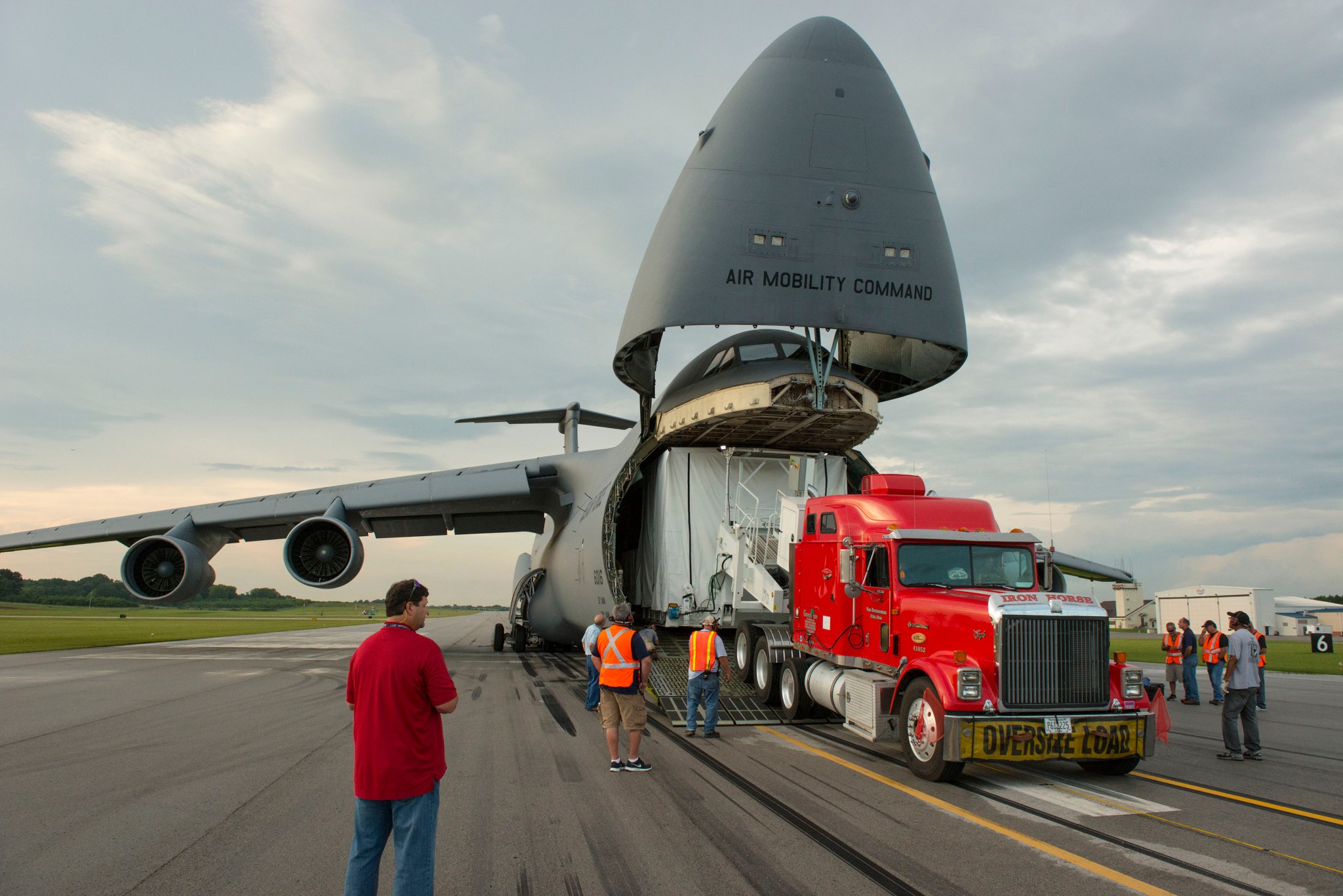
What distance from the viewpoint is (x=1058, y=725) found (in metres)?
7.49

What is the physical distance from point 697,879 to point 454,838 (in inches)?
73.5

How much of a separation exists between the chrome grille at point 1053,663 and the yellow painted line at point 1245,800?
109 centimetres

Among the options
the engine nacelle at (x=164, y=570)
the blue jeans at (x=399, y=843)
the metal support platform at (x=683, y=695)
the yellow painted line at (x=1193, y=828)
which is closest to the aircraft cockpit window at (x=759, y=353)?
the metal support platform at (x=683, y=695)

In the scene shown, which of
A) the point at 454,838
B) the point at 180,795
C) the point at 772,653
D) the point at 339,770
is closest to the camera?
the point at 454,838

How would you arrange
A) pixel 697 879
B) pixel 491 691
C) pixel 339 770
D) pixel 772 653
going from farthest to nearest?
pixel 491 691, pixel 772 653, pixel 339 770, pixel 697 879

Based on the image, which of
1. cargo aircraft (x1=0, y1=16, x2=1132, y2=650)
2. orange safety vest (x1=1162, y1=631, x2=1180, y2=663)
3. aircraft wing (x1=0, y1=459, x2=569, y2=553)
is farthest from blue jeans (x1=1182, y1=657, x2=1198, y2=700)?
aircraft wing (x1=0, y1=459, x2=569, y2=553)

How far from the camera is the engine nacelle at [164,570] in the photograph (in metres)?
19.6

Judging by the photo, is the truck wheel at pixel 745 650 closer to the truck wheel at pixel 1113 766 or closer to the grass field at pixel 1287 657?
the truck wheel at pixel 1113 766

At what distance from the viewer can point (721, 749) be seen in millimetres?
9445

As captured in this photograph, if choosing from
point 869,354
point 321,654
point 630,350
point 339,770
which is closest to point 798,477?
point 869,354

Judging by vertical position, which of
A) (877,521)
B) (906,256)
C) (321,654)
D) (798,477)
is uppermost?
(906,256)

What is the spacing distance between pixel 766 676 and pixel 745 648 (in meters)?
0.91

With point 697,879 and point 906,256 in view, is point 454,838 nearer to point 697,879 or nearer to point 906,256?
point 697,879

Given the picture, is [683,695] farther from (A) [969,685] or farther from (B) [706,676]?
(A) [969,685]
